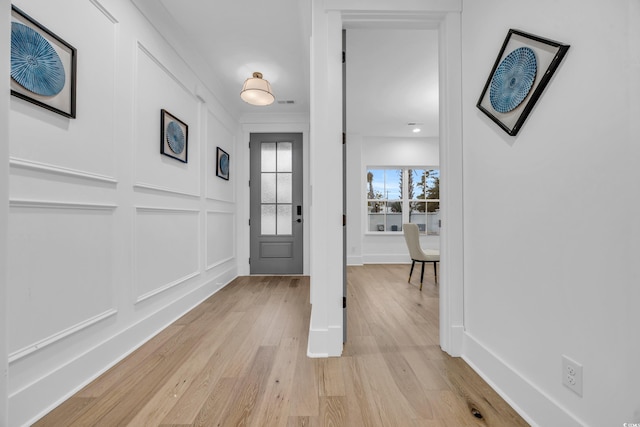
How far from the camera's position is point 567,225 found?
43.6 inches

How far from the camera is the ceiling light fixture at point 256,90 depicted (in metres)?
2.99

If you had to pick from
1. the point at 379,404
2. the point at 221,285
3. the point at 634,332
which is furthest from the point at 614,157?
the point at 221,285

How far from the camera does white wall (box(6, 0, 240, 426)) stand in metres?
1.28

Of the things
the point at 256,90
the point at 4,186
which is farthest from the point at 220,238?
the point at 4,186

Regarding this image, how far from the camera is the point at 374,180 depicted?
6.20m

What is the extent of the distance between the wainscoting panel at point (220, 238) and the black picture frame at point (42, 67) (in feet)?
6.91

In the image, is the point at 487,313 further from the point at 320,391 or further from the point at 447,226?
the point at 320,391

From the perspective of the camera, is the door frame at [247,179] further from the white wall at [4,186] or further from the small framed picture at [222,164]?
the white wall at [4,186]

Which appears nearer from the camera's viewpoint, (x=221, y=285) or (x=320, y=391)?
(x=320, y=391)

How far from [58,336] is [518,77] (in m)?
2.60

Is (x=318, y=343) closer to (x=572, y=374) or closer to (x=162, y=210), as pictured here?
(x=572, y=374)

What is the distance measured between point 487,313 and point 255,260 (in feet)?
12.0

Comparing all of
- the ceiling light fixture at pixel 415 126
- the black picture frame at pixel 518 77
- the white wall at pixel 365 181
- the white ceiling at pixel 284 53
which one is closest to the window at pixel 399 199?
the white wall at pixel 365 181

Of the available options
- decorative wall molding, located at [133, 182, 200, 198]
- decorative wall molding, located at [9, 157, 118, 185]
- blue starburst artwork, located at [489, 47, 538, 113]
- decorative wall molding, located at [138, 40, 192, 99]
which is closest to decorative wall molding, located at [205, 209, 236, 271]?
decorative wall molding, located at [133, 182, 200, 198]
